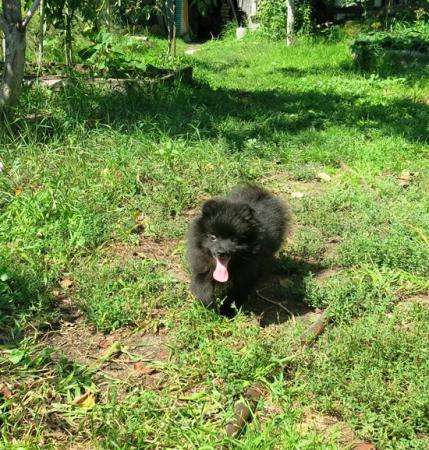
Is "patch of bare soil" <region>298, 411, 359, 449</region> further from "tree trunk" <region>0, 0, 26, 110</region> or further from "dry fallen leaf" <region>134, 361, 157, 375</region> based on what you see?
"tree trunk" <region>0, 0, 26, 110</region>

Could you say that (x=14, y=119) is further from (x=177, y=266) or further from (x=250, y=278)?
(x=250, y=278)

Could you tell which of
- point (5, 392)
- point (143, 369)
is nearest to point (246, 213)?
point (143, 369)

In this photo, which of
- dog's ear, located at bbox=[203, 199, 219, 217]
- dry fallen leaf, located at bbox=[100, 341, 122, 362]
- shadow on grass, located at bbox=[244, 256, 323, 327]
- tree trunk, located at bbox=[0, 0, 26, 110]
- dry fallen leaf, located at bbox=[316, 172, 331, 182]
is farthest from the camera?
tree trunk, located at bbox=[0, 0, 26, 110]

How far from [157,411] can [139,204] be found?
A: 2834 millimetres

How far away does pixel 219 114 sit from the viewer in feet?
27.9

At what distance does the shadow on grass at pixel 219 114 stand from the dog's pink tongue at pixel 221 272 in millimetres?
3327

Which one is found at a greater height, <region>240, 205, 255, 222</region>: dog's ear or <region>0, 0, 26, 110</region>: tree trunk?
<region>0, 0, 26, 110</region>: tree trunk

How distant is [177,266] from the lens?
4.91 m

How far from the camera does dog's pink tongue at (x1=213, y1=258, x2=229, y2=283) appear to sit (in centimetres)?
395

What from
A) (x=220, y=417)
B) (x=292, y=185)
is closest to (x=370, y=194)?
(x=292, y=185)

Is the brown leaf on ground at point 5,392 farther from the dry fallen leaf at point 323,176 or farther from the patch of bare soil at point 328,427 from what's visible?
the dry fallen leaf at point 323,176

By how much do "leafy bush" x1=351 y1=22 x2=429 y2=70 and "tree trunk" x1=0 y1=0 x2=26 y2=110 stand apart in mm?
7706

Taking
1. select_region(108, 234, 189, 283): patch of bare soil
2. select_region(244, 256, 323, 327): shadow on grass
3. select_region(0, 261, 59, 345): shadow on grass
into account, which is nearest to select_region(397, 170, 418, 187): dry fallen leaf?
select_region(244, 256, 323, 327): shadow on grass

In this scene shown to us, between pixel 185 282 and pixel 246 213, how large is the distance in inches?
37.6
